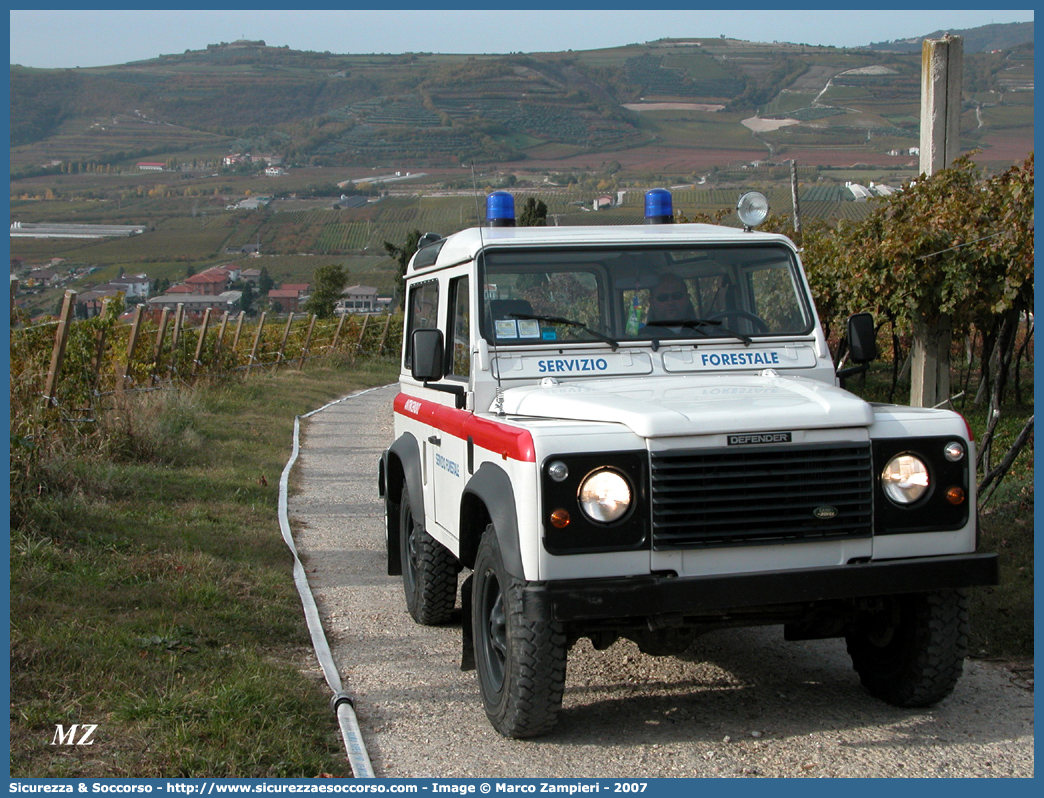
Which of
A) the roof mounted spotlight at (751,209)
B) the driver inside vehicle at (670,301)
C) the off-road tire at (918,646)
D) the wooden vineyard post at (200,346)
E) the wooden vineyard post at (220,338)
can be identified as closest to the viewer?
the off-road tire at (918,646)

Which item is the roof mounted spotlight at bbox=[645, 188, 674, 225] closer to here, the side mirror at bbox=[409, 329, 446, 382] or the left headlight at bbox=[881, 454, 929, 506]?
the side mirror at bbox=[409, 329, 446, 382]

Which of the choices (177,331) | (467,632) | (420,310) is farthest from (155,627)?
(177,331)

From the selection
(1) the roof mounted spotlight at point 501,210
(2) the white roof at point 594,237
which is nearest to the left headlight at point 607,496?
(2) the white roof at point 594,237

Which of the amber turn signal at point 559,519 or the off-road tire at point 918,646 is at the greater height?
the amber turn signal at point 559,519

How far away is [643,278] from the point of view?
18.6 feet

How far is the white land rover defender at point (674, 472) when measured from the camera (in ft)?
14.0

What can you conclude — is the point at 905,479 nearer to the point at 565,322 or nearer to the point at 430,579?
the point at 565,322

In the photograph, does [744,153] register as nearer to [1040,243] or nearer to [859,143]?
[859,143]

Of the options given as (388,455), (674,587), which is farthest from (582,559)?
(388,455)

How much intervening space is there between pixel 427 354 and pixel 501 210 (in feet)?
4.99

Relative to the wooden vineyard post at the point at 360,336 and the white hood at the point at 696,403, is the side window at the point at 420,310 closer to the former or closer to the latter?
the white hood at the point at 696,403

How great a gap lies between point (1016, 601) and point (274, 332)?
91.0 feet

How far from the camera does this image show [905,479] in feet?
14.8

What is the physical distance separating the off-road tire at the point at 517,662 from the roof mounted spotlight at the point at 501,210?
8.03ft
